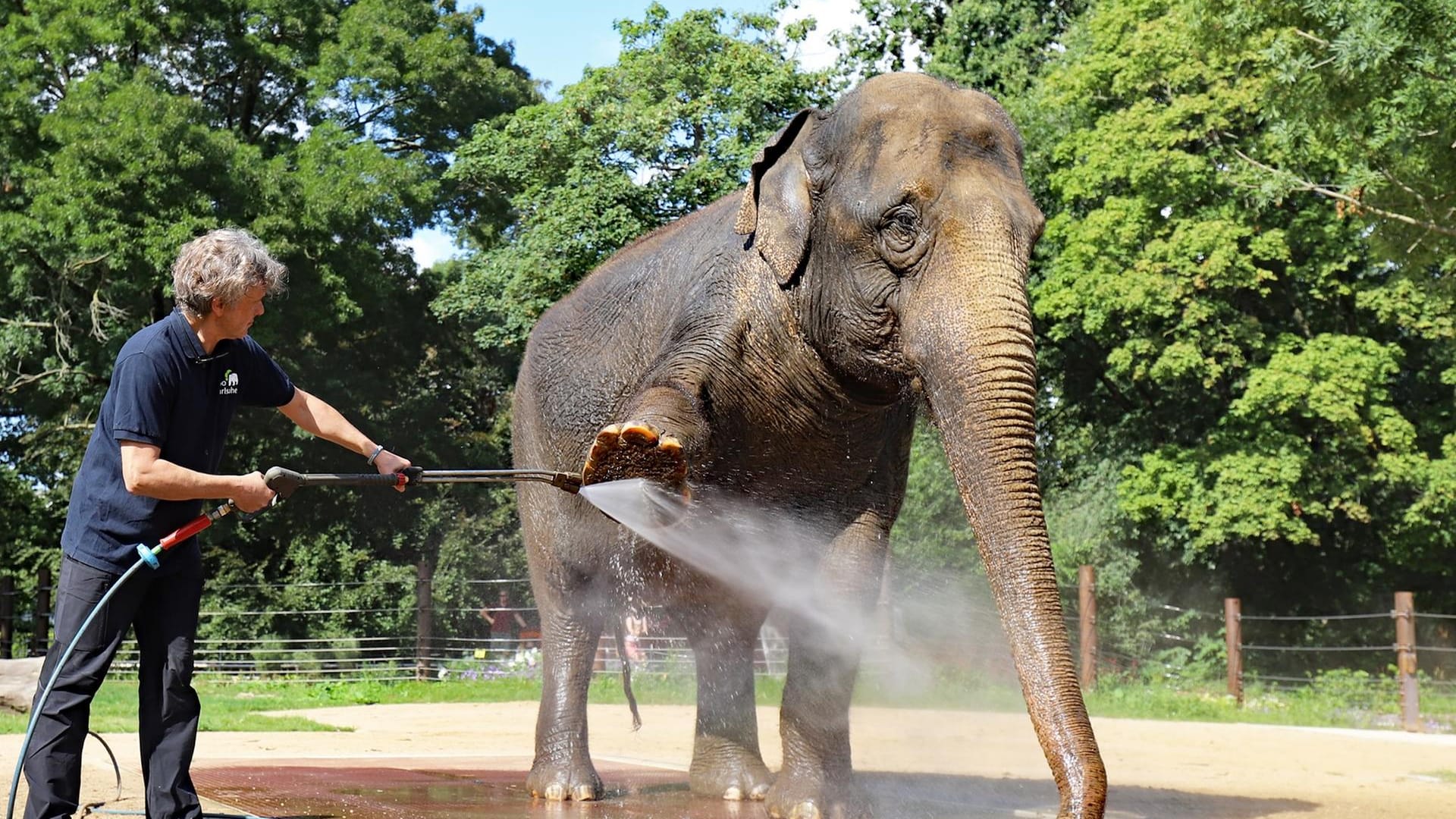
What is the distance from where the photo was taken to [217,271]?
15.2ft

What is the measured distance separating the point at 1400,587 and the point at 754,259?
25.8m

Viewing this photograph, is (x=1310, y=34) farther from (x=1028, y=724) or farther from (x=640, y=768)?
(x=640, y=768)

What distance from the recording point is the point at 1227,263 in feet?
80.6

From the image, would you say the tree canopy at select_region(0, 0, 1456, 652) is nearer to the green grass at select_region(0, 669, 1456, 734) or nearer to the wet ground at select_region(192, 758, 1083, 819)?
the green grass at select_region(0, 669, 1456, 734)

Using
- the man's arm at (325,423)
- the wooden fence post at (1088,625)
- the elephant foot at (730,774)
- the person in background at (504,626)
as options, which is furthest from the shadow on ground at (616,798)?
the person in background at (504,626)

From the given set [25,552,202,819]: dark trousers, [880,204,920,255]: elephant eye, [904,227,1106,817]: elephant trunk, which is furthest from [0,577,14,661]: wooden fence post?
[904,227,1106,817]: elephant trunk

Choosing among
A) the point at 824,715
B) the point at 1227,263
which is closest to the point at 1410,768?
the point at 824,715

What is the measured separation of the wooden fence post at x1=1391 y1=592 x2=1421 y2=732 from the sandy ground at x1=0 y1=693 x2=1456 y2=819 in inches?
82.5

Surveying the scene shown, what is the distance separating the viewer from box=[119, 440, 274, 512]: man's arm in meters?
4.38

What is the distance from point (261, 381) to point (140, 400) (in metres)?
0.65

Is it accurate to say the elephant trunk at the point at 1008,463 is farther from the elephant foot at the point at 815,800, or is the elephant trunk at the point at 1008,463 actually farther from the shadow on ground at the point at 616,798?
the shadow on ground at the point at 616,798

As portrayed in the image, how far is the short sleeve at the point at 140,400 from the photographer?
4.47m

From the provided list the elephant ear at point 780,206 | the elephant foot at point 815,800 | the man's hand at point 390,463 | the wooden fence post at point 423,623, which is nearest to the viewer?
the man's hand at point 390,463

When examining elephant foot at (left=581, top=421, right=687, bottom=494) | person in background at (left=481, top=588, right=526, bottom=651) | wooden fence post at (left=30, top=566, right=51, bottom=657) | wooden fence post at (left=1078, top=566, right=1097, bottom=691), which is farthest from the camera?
wooden fence post at (left=30, top=566, right=51, bottom=657)
